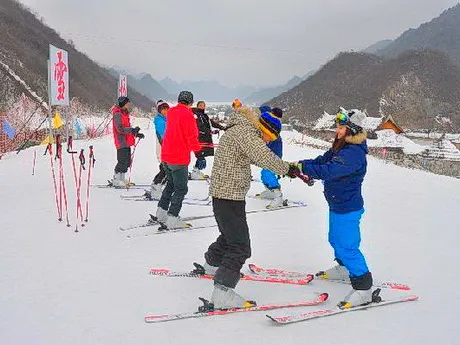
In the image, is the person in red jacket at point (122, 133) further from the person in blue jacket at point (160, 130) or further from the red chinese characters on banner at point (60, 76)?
the red chinese characters on banner at point (60, 76)

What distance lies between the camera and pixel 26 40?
2680 inches

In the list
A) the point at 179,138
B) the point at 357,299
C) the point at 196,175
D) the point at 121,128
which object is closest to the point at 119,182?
the point at 121,128

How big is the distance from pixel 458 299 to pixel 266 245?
217cm

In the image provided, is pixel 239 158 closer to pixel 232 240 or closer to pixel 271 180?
pixel 232 240

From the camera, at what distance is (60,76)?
13102mm

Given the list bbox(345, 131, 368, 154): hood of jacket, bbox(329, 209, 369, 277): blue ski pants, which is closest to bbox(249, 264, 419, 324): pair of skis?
bbox(329, 209, 369, 277): blue ski pants

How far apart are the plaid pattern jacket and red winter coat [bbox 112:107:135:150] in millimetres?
4883

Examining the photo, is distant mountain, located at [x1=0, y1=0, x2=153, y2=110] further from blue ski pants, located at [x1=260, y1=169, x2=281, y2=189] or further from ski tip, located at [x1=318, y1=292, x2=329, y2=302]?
ski tip, located at [x1=318, y1=292, x2=329, y2=302]

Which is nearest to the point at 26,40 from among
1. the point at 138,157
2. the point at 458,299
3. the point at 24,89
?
the point at 24,89

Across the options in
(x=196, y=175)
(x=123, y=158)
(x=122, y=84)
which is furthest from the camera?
(x=122, y=84)

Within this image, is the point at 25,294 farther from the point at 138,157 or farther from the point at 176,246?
the point at 138,157

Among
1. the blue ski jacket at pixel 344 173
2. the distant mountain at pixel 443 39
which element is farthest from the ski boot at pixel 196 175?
the distant mountain at pixel 443 39

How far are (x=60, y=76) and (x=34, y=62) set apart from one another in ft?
174

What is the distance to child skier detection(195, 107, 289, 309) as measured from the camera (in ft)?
11.6
